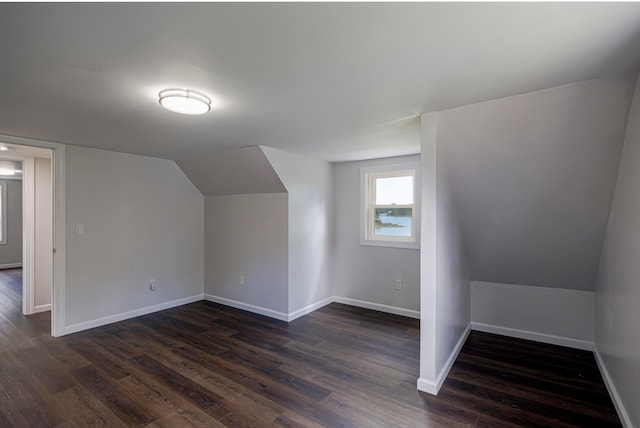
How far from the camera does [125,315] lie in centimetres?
401

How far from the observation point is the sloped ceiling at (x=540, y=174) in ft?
6.57

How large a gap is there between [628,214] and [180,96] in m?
3.01

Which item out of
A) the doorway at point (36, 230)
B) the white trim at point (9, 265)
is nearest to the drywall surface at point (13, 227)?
the white trim at point (9, 265)

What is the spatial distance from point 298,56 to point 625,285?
8.46ft

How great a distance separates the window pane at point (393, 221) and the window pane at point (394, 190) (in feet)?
0.37

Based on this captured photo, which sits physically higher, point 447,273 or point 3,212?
point 3,212

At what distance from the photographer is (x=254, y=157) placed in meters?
3.69

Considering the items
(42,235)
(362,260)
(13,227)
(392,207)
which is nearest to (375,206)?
(392,207)

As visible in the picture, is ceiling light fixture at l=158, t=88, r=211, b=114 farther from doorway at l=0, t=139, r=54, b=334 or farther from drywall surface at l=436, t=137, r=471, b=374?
doorway at l=0, t=139, r=54, b=334

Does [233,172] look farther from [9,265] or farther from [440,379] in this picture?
[9,265]

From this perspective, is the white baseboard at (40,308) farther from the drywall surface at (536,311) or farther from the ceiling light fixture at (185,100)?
the drywall surface at (536,311)

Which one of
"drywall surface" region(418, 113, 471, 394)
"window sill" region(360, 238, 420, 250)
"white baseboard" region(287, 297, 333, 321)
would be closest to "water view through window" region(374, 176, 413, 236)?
"window sill" region(360, 238, 420, 250)

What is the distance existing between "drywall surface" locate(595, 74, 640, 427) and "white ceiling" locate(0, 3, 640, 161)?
0.62 meters

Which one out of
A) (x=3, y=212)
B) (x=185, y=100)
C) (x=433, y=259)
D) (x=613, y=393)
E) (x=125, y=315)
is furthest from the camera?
(x=3, y=212)
